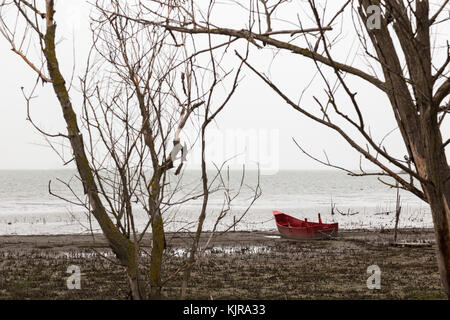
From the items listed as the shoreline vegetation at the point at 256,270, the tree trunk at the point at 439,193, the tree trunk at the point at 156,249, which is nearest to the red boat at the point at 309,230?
the shoreline vegetation at the point at 256,270

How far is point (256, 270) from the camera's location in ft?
54.1

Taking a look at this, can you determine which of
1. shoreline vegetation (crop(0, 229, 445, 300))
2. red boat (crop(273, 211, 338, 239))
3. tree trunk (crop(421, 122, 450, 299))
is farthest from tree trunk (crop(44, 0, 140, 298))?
red boat (crop(273, 211, 338, 239))

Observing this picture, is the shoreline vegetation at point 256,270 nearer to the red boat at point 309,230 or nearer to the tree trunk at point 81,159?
the red boat at point 309,230

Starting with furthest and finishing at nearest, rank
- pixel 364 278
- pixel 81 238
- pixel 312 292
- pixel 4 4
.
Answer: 1. pixel 81 238
2. pixel 364 278
3. pixel 312 292
4. pixel 4 4

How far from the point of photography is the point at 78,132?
4547 millimetres

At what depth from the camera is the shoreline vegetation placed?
13.1m

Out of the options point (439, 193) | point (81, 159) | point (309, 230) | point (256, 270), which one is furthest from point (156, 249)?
point (309, 230)

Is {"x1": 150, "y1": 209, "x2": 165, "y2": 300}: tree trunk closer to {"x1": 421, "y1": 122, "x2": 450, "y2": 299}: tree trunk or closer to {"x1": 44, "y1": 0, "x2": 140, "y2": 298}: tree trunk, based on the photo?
{"x1": 44, "y1": 0, "x2": 140, "y2": 298}: tree trunk

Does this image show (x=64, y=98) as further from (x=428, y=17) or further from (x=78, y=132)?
(x=428, y=17)

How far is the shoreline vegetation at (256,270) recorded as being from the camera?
43.0 ft

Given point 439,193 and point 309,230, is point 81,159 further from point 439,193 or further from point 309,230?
point 309,230
